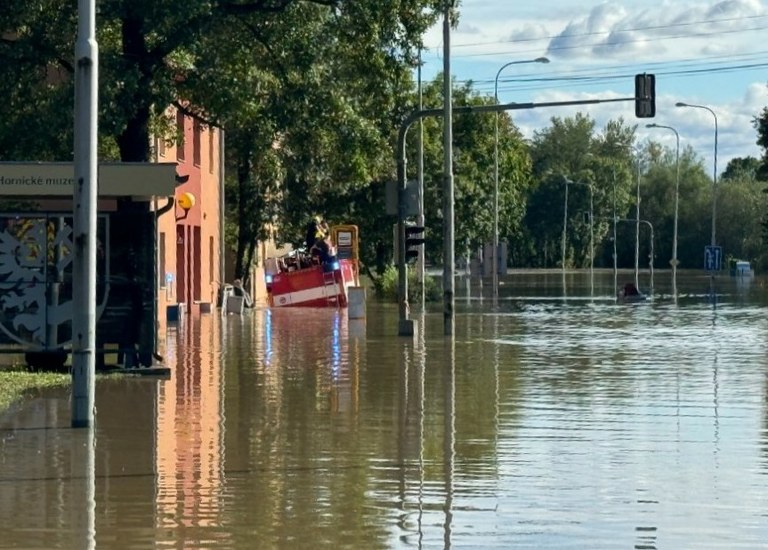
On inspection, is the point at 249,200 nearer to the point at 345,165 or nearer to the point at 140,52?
the point at 345,165

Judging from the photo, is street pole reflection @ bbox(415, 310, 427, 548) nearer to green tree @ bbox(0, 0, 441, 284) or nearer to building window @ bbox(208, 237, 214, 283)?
green tree @ bbox(0, 0, 441, 284)

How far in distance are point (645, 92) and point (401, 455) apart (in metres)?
22.4

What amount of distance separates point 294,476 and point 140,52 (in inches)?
558

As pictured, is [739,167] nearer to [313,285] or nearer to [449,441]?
[313,285]

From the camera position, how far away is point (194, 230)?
163 ft

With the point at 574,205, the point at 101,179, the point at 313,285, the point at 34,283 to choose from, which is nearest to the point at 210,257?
the point at 313,285

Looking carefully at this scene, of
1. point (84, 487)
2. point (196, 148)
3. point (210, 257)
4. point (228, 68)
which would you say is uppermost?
point (196, 148)

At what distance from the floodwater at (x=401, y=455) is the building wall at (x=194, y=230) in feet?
50.6

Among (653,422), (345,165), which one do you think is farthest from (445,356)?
(653,422)

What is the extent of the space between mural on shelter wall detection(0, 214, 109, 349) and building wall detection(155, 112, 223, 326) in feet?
59.7

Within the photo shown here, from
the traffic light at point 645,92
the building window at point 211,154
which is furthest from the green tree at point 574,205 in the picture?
the traffic light at point 645,92

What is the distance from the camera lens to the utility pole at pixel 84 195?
49.2 feet

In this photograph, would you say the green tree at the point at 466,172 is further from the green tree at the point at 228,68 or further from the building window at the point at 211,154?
the green tree at the point at 228,68

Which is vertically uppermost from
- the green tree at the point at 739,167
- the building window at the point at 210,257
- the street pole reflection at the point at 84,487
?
the green tree at the point at 739,167
